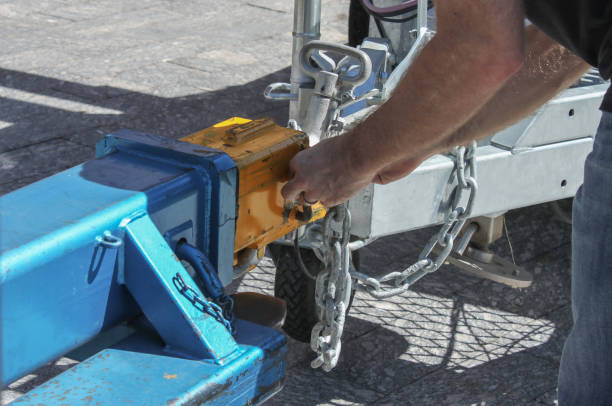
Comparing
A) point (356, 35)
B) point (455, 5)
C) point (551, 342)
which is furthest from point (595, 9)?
point (356, 35)

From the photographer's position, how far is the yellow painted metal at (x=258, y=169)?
1.70 m

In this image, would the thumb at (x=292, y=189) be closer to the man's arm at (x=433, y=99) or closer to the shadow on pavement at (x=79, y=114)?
the man's arm at (x=433, y=99)

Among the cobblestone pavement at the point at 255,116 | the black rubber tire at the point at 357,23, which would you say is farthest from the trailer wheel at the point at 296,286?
the black rubber tire at the point at 357,23

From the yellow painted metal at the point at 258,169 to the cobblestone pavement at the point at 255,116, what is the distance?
3.19ft

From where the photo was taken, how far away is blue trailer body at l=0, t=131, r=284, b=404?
128 cm

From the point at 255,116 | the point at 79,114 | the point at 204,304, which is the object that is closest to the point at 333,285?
the point at 204,304

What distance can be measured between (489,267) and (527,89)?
120 centimetres

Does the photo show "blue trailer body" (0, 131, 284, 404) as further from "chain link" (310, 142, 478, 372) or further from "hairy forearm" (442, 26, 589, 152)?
"hairy forearm" (442, 26, 589, 152)

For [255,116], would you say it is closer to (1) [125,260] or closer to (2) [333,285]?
(2) [333,285]

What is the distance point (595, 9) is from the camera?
4.55ft

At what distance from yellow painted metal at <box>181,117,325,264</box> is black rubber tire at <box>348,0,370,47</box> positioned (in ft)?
7.97

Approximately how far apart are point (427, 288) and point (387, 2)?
112 cm

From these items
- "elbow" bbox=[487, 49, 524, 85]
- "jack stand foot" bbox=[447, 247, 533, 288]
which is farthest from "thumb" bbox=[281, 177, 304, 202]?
"jack stand foot" bbox=[447, 247, 533, 288]

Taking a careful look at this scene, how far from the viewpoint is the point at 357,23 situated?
4.23 meters
